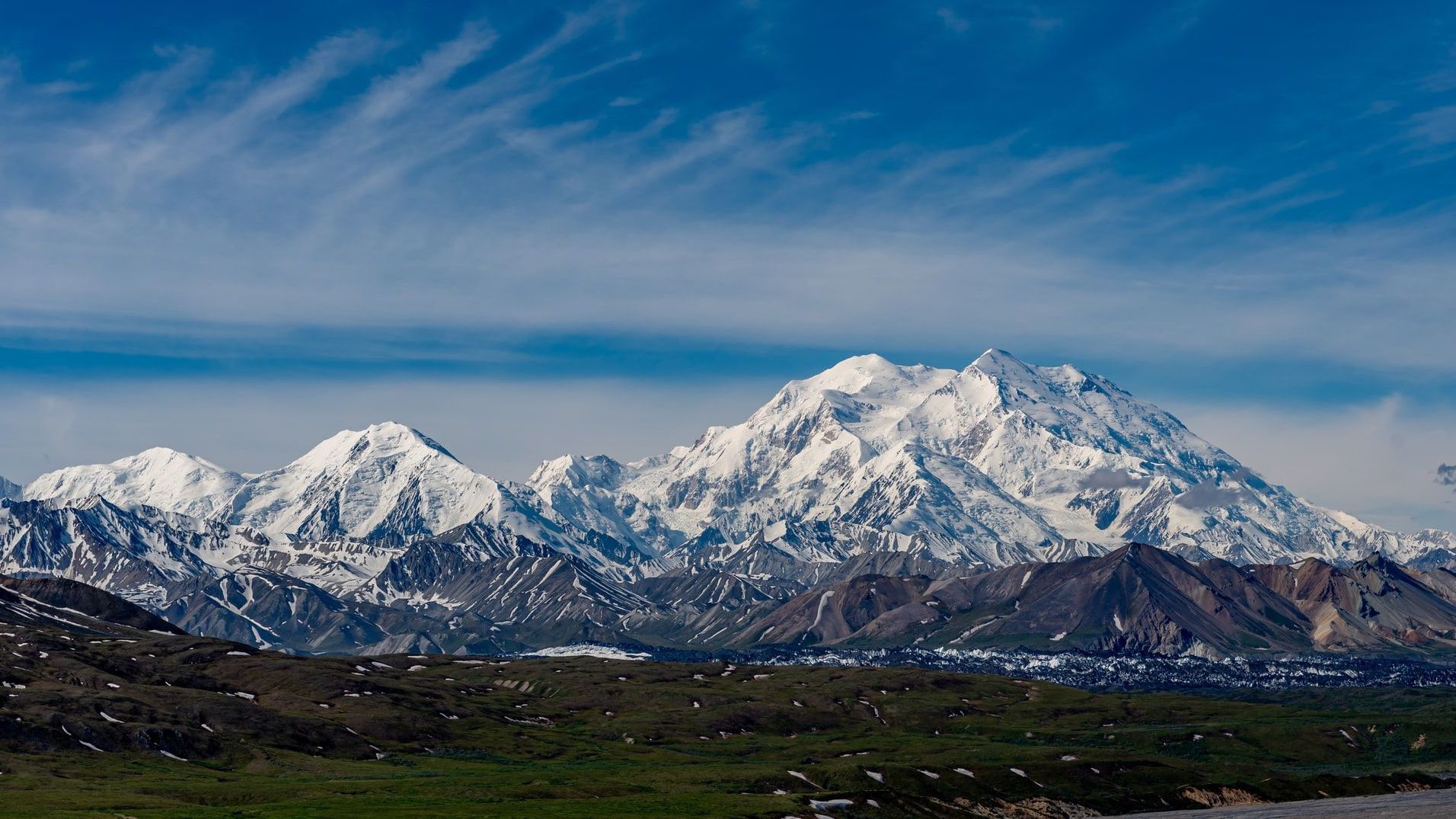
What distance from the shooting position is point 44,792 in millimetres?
198125

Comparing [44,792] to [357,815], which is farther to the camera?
[44,792]

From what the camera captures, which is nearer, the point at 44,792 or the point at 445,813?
the point at 445,813

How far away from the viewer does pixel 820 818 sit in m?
197

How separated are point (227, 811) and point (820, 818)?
239 feet

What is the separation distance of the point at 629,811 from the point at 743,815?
14518 mm

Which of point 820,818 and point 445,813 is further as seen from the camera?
point 820,818

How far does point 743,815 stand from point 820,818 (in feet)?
40.6

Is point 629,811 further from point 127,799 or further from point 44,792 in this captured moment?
point 44,792

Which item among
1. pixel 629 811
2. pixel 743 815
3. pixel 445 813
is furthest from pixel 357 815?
pixel 743 815

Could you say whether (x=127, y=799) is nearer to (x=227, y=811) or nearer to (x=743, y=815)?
(x=227, y=811)

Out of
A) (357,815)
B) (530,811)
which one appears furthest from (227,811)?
(530,811)

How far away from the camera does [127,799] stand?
192m

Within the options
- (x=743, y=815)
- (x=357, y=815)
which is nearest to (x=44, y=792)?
(x=357, y=815)

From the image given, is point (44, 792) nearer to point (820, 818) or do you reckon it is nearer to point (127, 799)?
point (127, 799)
